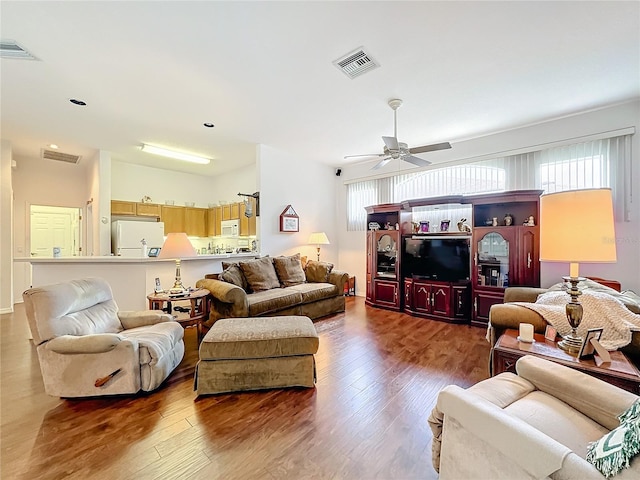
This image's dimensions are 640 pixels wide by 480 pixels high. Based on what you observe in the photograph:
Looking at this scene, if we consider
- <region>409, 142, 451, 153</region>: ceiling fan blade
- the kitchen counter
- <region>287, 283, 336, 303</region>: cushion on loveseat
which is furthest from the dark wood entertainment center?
the kitchen counter

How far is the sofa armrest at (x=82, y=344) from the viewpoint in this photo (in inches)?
79.3

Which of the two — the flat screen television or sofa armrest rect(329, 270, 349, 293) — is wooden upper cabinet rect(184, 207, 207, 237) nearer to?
sofa armrest rect(329, 270, 349, 293)

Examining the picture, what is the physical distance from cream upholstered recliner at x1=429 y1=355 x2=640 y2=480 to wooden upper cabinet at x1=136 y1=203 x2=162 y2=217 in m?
6.75

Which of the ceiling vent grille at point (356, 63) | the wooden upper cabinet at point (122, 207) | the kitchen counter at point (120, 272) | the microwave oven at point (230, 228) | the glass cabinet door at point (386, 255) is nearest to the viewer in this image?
the ceiling vent grille at point (356, 63)

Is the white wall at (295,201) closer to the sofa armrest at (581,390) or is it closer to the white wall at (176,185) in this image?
the white wall at (176,185)

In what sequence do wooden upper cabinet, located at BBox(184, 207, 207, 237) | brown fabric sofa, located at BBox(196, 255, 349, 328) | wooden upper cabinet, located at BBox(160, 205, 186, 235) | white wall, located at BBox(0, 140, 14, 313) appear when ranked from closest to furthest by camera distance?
1. brown fabric sofa, located at BBox(196, 255, 349, 328)
2. white wall, located at BBox(0, 140, 14, 313)
3. wooden upper cabinet, located at BBox(160, 205, 186, 235)
4. wooden upper cabinet, located at BBox(184, 207, 207, 237)

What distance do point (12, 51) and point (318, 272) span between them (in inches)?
171

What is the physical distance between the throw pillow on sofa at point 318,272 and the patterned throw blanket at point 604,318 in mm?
3048

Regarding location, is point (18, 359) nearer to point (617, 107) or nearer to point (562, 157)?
point (562, 157)

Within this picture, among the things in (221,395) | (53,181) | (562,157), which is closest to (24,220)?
(53,181)

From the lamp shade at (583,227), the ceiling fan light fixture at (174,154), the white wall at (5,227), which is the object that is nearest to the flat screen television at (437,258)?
the lamp shade at (583,227)

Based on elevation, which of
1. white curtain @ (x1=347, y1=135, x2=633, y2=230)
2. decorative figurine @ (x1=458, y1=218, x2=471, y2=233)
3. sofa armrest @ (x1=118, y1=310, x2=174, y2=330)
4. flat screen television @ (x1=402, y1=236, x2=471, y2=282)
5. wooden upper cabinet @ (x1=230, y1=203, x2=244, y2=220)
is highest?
white curtain @ (x1=347, y1=135, x2=633, y2=230)

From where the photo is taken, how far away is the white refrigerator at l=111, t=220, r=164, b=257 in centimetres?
552

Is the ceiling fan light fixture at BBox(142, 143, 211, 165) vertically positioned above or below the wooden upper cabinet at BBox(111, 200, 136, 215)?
above
